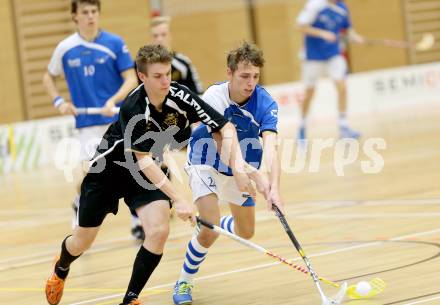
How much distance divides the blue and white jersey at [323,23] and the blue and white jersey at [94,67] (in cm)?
532

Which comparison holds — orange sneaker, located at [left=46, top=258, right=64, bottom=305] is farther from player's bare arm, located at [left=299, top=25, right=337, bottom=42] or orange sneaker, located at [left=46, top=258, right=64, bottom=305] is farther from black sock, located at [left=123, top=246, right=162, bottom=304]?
player's bare arm, located at [left=299, top=25, right=337, bottom=42]

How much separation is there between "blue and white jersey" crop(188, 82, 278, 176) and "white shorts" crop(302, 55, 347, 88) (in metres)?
7.02

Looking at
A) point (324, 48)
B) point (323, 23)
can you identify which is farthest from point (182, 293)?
point (323, 23)

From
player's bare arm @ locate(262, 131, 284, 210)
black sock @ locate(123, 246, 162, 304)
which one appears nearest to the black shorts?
black sock @ locate(123, 246, 162, 304)

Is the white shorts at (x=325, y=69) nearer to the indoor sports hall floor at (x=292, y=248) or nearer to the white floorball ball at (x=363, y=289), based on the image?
the indoor sports hall floor at (x=292, y=248)

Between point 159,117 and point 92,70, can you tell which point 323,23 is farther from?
point 159,117

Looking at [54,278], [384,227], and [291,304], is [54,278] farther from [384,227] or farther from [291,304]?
[384,227]

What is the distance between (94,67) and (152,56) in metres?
2.84

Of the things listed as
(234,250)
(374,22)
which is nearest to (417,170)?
(234,250)

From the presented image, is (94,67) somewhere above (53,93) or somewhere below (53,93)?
above

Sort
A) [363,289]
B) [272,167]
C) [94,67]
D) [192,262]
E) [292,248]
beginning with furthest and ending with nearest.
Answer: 1. [94,67]
2. [292,248]
3. [192,262]
4. [272,167]
5. [363,289]

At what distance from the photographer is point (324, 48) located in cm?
1239

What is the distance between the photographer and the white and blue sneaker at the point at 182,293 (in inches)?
192

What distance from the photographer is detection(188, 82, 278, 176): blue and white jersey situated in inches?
199
